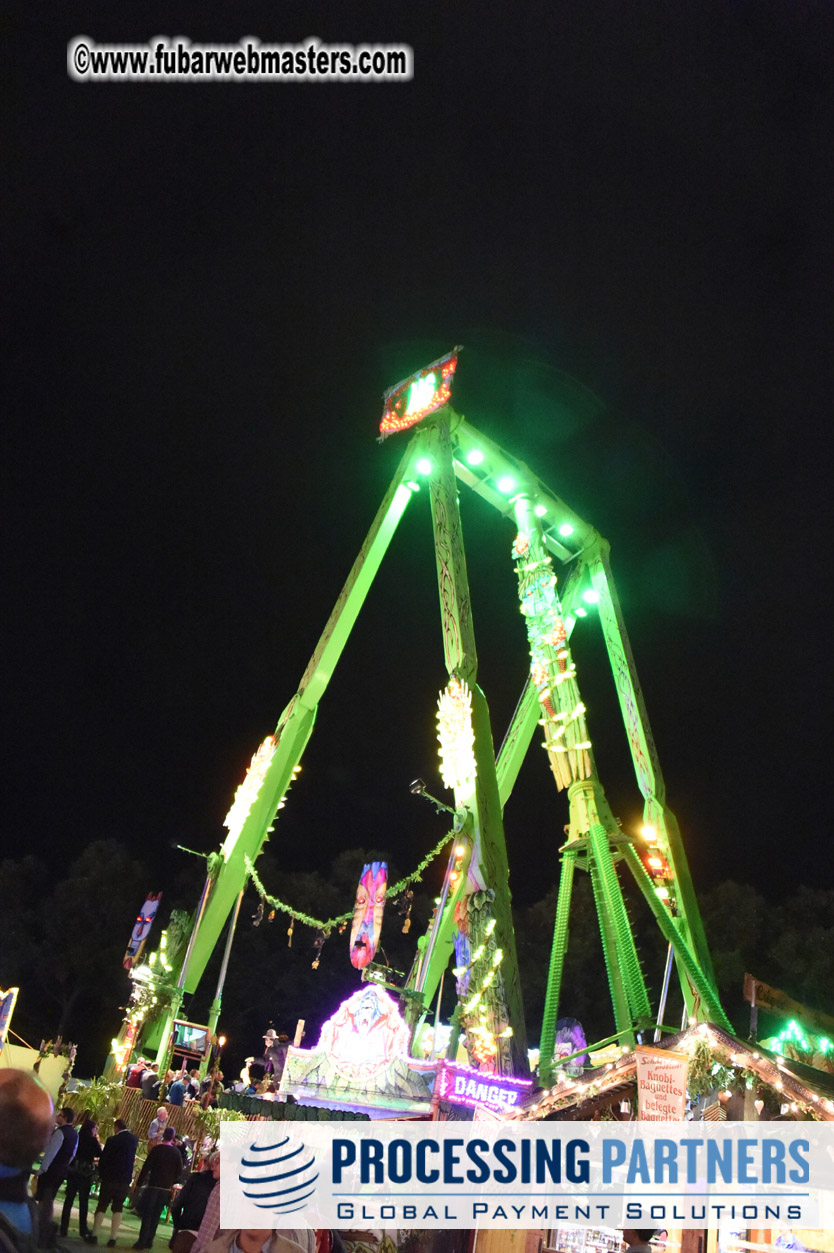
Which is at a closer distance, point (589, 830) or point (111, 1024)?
point (589, 830)

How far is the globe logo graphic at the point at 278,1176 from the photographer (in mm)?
3666

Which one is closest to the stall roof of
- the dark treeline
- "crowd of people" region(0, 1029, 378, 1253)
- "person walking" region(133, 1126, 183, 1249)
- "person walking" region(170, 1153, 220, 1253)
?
"crowd of people" region(0, 1029, 378, 1253)

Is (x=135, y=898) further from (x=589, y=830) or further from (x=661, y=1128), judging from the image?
(x=661, y=1128)

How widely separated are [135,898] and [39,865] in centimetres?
513

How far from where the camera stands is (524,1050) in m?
14.2

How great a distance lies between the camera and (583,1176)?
8938 mm

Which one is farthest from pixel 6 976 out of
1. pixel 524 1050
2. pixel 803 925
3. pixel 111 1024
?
pixel 803 925

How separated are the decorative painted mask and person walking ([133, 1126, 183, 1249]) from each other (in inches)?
369

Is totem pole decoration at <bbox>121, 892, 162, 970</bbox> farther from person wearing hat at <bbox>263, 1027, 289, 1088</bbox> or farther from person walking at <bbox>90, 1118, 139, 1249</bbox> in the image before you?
person walking at <bbox>90, 1118, 139, 1249</bbox>

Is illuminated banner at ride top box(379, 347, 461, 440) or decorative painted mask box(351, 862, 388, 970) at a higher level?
illuminated banner at ride top box(379, 347, 461, 440)

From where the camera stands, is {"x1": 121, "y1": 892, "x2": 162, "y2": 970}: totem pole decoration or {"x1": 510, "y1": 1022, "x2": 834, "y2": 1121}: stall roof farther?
{"x1": 121, "y1": 892, "x2": 162, "y2": 970}: totem pole decoration

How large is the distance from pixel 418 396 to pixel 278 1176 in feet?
69.6

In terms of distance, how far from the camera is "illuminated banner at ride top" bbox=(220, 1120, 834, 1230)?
8016mm

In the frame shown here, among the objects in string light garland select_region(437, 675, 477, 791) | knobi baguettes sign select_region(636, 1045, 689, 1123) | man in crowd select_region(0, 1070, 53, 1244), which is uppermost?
string light garland select_region(437, 675, 477, 791)
